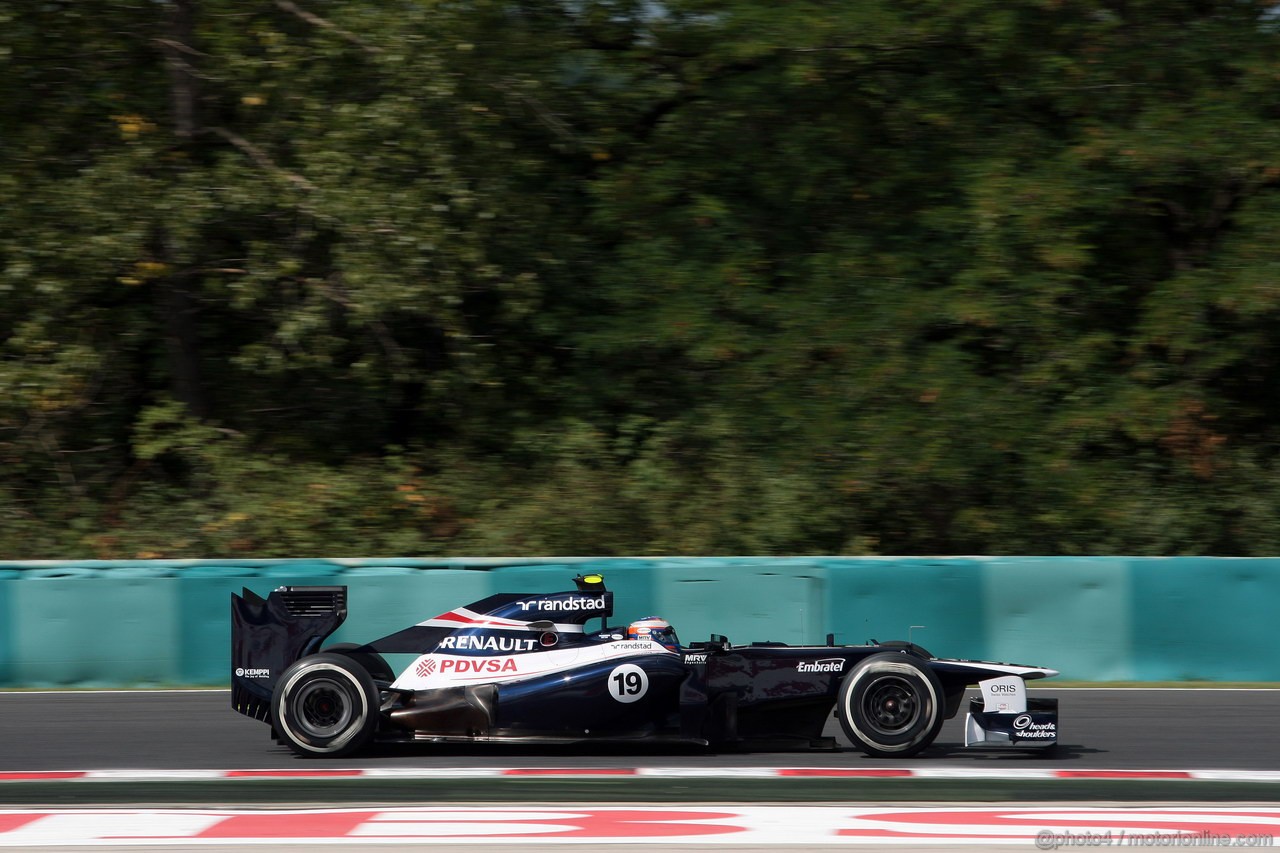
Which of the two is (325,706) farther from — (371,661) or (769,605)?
(769,605)

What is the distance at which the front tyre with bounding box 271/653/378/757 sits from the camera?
7.73 m

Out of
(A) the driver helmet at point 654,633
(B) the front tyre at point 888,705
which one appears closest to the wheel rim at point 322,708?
(A) the driver helmet at point 654,633

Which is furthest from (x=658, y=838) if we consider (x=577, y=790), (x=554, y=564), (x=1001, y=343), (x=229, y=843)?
(x=1001, y=343)

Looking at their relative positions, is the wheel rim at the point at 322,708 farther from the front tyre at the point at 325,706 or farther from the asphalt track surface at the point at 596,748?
the asphalt track surface at the point at 596,748

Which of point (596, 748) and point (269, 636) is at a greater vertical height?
point (269, 636)

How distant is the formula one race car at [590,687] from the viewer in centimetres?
752

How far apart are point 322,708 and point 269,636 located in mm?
520

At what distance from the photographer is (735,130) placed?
17.3 m

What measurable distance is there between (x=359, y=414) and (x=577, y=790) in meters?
10.7

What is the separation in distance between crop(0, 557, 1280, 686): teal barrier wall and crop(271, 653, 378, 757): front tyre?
2.94m

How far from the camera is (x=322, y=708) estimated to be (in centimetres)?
784

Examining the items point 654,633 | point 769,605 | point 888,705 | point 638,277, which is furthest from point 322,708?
point 638,277

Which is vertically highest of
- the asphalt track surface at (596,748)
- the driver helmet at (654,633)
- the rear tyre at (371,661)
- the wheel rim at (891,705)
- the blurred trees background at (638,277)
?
the blurred trees background at (638,277)

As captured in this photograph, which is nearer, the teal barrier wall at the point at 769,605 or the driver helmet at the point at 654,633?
the driver helmet at the point at 654,633
